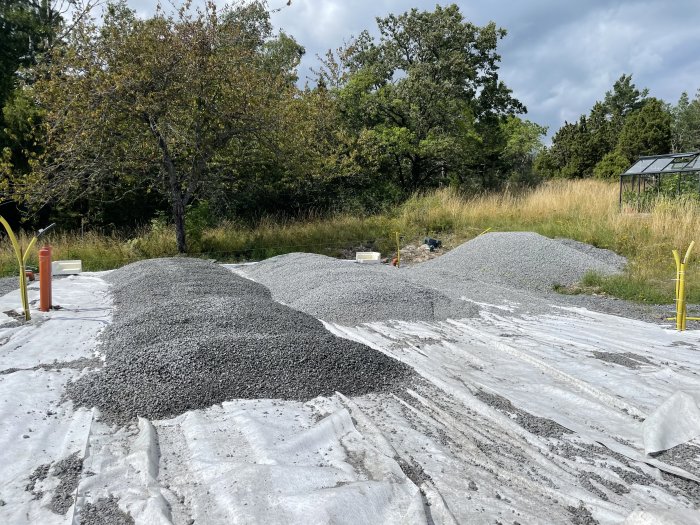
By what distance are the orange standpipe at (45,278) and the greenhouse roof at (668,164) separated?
14.8m

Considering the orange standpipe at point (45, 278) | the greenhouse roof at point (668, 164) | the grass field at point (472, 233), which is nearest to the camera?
the orange standpipe at point (45, 278)

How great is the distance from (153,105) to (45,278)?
5.81 m

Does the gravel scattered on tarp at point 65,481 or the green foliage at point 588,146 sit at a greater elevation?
the green foliage at point 588,146

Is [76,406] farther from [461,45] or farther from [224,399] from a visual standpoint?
[461,45]

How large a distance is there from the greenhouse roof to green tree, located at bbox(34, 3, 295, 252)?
10.5 meters

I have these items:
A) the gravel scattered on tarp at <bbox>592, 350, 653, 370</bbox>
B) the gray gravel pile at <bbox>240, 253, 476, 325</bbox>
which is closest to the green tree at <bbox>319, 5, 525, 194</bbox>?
A: the gray gravel pile at <bbox>240, 253, 476, 325</bbox>

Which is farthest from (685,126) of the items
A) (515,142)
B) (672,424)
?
(672,424)

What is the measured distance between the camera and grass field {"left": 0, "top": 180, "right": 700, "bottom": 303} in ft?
33.1

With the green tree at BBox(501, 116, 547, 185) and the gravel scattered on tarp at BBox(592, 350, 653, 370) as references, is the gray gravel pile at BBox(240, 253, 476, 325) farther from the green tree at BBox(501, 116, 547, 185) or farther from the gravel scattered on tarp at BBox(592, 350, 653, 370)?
the green tree at BBox(501, 116, 547, 185)

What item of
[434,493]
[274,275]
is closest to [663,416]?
[434,493]

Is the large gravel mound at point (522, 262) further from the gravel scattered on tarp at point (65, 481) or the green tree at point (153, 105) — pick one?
the gravel scattered on tarp at point (65, 481)

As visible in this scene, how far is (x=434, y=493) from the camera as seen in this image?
243cm

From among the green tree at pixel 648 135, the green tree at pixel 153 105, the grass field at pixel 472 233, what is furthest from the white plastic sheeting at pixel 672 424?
the green tree at pixel 648 135

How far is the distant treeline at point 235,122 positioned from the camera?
448 inches
